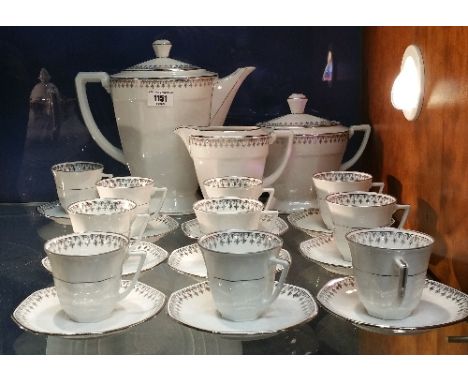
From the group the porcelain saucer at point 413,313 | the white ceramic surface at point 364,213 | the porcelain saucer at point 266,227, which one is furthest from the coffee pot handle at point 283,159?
the porcelain saucer at point 413,313

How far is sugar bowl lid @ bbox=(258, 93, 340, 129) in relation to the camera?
39.8 inches

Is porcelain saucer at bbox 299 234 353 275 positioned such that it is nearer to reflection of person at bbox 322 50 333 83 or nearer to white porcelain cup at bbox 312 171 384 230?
white porcelain cup at bbox 312 171 384 230

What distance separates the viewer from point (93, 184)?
95 centimetres

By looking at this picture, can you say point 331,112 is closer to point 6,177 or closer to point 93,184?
point 93,184

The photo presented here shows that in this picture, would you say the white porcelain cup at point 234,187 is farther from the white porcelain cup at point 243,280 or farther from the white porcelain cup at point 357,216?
the white porcelain cup at point 243,280

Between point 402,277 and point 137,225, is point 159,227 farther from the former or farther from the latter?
point 402,277

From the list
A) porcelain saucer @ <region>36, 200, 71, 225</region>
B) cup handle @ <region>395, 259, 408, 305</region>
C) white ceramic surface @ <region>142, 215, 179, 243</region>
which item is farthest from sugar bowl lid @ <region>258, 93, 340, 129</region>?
cup handle @ <region>395, 259, 408, 305</region>

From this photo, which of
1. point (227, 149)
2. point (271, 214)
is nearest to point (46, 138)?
point (227, 149)

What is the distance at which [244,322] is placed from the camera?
0.60 metres

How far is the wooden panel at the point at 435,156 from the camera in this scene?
65 cm

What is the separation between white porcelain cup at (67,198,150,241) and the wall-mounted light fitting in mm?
371

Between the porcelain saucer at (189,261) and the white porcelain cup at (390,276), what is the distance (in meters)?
0.13

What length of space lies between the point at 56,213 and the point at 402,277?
591mm

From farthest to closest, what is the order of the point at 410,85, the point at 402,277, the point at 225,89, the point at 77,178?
the point at 225,89, the point at 77,178, the point at 410,85, the point at 402,277
